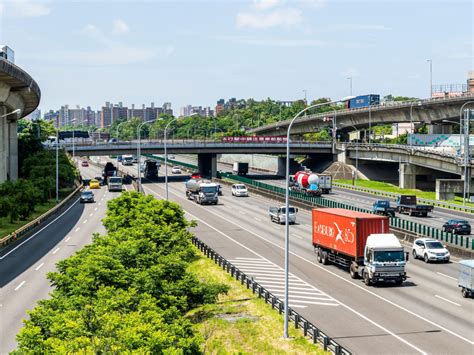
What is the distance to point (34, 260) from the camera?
180ft

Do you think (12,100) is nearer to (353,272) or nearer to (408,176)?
(353,272)

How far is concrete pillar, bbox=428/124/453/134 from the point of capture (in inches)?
5686

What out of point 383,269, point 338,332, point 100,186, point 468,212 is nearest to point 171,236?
point 383,269

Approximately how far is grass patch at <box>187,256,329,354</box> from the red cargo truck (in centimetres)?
787

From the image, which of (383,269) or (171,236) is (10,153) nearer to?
(171,236)

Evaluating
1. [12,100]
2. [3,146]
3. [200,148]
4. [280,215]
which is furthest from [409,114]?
[3,146]

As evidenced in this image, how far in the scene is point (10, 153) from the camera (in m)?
112

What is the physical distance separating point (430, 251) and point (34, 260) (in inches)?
1151

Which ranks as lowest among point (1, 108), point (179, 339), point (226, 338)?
point (226, 338)

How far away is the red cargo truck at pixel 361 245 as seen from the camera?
142 feet

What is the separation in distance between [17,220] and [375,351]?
188 feet

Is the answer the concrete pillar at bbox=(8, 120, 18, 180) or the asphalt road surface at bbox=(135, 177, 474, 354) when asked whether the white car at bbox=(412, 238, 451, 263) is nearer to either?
the asphalt road surface at bbox=(135, 177, 474, 354)

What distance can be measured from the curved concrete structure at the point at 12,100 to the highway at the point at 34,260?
12.6m

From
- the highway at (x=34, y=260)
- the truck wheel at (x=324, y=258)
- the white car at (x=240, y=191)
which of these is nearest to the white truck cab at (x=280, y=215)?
the highway at (x=34, y=260)
